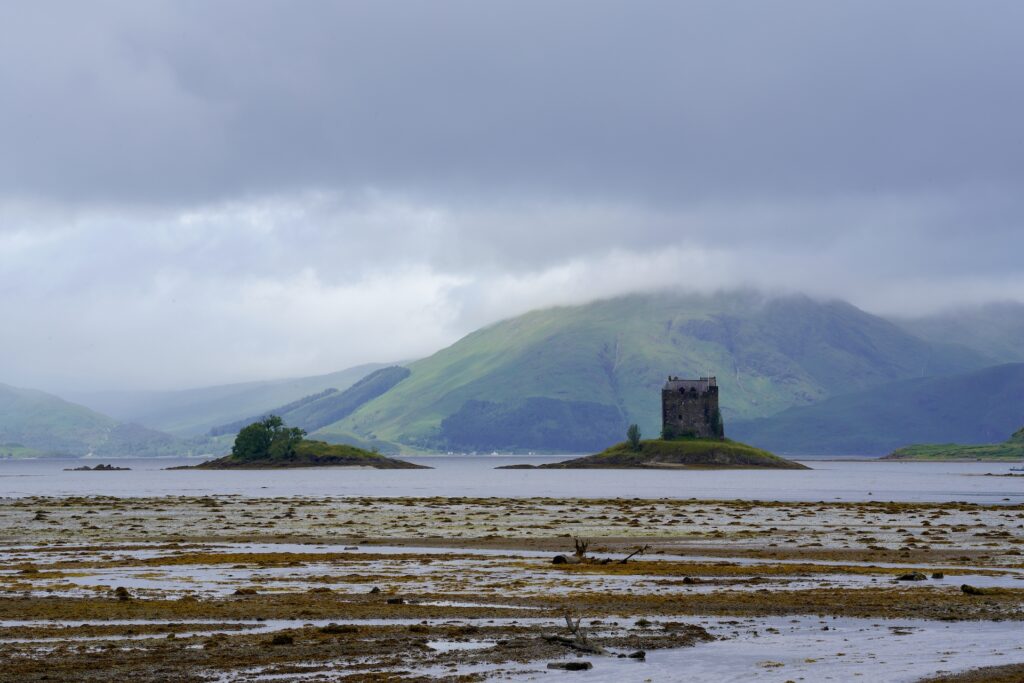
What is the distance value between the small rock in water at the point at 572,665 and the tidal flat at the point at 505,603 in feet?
0.44

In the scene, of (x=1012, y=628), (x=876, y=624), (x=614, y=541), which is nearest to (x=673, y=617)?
(x=876, y=624)

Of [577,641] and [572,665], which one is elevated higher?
[577,641]

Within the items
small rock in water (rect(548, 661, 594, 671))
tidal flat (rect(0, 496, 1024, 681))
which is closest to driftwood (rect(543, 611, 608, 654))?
tidal flat (rect(0, 496, 1024, 681))

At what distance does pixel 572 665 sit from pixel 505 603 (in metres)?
12.5

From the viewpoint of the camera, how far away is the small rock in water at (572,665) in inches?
1176

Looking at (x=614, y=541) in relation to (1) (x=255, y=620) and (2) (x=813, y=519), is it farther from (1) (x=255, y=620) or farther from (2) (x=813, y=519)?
(1) (x=255, y=620)

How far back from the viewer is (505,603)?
42.3 m

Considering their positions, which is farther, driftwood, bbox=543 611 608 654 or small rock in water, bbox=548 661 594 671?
driftwood, bbox=543 611 608 654

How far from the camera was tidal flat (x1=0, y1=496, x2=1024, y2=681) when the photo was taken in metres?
30.2

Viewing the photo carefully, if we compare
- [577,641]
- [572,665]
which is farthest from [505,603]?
[572,665]

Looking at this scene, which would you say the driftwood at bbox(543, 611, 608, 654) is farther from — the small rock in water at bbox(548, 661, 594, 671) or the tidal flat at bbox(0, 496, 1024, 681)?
the small rock in water at bbox(548, 661, 594, 671)

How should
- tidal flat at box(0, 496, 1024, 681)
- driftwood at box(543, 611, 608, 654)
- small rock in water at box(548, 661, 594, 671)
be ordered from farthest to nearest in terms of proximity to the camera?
driftwood at box(543, 611, 608, 654) → tidal flat at box(0, 496, 1024, 681) → small rock in water at box(548, 661, 594, 671)

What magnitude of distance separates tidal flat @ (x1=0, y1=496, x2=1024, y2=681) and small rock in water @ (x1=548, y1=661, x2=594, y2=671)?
0.13 metres

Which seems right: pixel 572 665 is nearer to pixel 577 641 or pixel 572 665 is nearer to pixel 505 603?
pixel 577 641
